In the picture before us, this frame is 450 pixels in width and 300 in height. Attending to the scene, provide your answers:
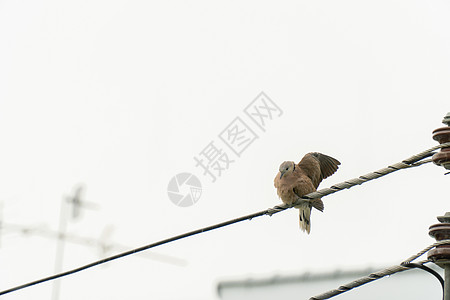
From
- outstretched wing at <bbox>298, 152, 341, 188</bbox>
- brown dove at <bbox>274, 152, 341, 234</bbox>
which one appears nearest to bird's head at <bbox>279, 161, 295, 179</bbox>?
brown dove at <bbox>274, 152, 341, 234</bbox>

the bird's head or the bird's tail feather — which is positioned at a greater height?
the bird's head

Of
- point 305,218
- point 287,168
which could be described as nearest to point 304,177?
point 287,168

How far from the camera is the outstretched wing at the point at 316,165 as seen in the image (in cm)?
566

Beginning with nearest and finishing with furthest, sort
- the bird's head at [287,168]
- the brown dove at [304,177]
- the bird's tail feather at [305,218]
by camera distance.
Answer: the brown dove at [304,177]
the bird's head at [287,168]
the bird's tail feather at [305,218]

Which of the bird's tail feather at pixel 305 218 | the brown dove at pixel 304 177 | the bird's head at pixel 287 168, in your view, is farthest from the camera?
the bird's tail feather at pixel 305 218

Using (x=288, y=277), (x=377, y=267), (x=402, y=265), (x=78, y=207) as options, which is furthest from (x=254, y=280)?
(x=402, y=265)

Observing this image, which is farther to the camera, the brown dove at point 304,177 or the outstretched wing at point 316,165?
the outstretched wing at point 316,165

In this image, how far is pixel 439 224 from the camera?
138 inches

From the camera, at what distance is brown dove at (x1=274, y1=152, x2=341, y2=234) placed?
549 cm

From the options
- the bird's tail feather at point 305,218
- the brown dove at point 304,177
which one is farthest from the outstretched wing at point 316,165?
the bird's tail feather at point 305,218

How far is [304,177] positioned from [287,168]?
0.44 feet

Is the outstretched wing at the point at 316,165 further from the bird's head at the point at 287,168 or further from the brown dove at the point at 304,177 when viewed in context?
the bird's head at the point at 287,168

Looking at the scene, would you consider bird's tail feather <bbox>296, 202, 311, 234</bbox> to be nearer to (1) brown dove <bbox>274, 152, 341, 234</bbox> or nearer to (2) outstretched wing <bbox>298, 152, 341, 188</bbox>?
(1) brown dove <bbox>274, 152, 341, 234</bbox>

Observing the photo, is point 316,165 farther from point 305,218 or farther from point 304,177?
point 305,218
